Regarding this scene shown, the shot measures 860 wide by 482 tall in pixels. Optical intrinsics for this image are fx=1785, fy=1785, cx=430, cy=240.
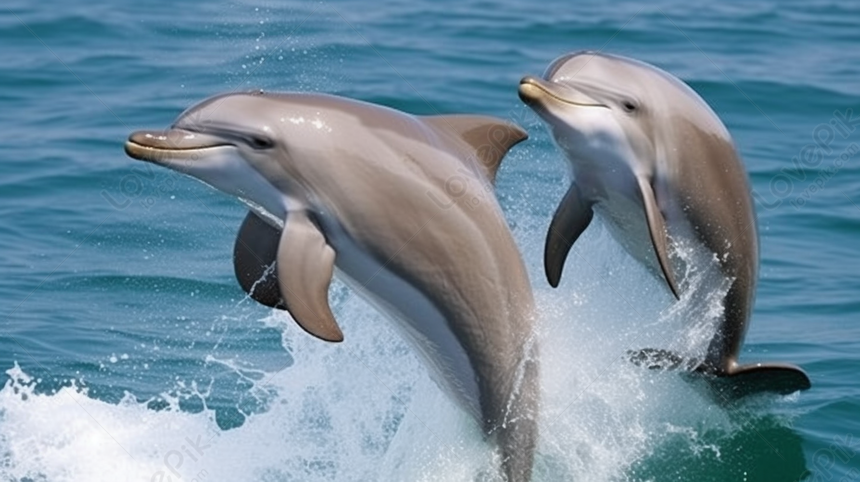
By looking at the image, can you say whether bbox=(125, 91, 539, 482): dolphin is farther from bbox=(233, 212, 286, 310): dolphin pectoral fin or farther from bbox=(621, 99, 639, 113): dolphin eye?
bbox=(621, 99, 639, 113): dolphin eye

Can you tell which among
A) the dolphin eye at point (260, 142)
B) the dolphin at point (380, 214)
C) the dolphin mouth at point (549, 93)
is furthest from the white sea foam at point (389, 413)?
the dolphin eye at point (260, 142)

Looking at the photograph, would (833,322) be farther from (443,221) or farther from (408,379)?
(443,221)

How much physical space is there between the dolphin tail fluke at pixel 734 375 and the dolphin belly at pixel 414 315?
176cm

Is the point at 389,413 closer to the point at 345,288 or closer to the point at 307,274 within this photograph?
the point at 345,288

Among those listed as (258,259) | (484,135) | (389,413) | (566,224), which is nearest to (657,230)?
(566,224)

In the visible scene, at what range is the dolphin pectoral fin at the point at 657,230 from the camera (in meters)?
9.53

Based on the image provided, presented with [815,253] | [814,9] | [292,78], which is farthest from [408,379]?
[814,9]

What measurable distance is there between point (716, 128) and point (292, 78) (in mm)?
9122

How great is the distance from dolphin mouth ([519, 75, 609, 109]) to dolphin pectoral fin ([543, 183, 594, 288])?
0.49 meters

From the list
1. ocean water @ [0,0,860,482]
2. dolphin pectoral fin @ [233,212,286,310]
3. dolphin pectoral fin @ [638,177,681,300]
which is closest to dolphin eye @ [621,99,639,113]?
dolphin pectoral fin @ [638,177,681,300]

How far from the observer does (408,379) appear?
34.7 feet

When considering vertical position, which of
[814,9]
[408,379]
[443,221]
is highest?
[443,221]

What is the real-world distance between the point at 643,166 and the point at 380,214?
75.8 inches

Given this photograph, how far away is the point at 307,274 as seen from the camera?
8.41 meters
